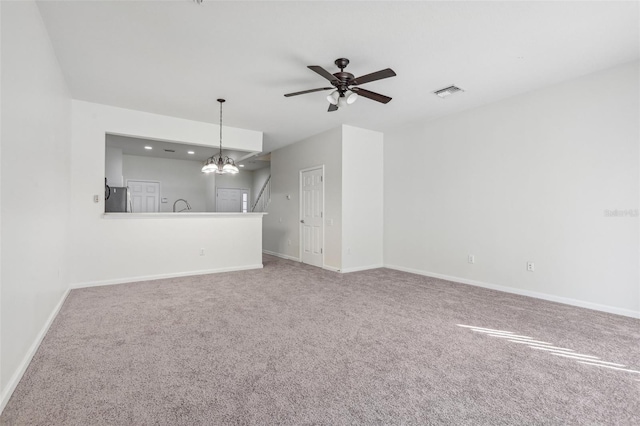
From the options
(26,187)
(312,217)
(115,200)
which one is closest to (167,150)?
(115,200)

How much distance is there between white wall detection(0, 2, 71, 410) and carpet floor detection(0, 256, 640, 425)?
0.26 m

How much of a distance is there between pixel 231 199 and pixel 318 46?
8210mm

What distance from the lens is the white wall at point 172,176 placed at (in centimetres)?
860

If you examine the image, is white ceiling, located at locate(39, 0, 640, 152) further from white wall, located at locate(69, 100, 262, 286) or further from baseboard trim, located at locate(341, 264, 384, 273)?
baseboard trim, located at locate(341, 264, 384, 273)

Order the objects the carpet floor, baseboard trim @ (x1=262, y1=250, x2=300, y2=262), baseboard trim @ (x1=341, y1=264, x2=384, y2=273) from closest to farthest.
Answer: the carpet floor, baseboard trim @ (x1=341, y1=264, x2=384, y2=273), baseboard trim @ (x1=262, y1=250, x2=300, y2=262)

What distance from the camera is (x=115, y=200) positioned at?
4992 millimetres

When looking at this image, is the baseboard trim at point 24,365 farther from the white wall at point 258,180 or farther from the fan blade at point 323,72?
the white wall at point 258,180

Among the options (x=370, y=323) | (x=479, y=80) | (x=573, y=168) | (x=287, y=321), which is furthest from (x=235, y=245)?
(x=573, y=168)

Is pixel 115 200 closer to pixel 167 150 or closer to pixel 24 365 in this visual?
pixel 167 150

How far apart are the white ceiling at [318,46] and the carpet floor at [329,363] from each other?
A: 2642 mm

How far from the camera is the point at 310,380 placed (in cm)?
200

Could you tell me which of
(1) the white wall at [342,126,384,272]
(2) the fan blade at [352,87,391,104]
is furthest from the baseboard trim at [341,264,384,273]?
(2) the fan blade at [352,87,391,104]

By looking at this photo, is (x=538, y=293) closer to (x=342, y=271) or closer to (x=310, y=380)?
(x=342, y=271)

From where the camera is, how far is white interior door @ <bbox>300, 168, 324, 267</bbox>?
6.13m
